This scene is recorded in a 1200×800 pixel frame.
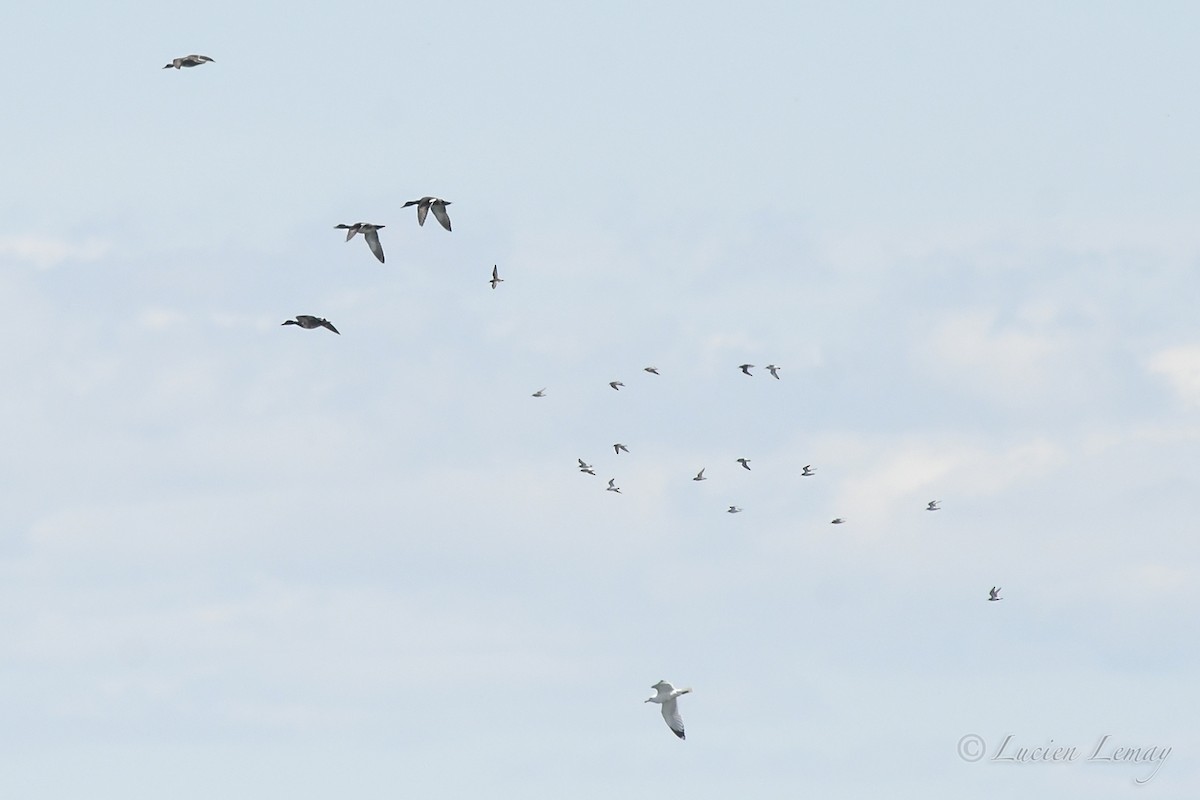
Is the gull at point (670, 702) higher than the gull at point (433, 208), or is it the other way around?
the gull at point (433, 208)

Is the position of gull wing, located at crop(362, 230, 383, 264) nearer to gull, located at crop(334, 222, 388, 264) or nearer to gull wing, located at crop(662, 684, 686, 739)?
gull, located at crop(334, 222, 388, 264)

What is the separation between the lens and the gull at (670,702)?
146m

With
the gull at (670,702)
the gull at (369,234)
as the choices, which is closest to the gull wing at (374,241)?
the gull at (369,234)

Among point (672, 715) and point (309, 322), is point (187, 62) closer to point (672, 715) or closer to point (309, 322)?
point (309, 322)

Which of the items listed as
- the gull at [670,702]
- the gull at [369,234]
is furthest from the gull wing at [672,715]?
the gull at [369,234]

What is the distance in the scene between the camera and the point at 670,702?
5812 inches

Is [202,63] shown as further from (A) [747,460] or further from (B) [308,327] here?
(A) [747,460]

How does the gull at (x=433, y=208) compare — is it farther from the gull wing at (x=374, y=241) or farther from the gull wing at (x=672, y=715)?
the gull wing at (x=672, y=715)

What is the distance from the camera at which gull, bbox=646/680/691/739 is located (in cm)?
14612

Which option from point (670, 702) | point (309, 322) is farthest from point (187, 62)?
point (670, 702)

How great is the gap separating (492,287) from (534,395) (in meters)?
23.0

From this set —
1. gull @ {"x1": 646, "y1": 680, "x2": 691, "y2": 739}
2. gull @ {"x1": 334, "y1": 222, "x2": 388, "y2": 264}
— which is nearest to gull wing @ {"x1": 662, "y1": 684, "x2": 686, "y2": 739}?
gull @ {"x1": 646, "y1": 680, "x2": 691, "y2": 739}

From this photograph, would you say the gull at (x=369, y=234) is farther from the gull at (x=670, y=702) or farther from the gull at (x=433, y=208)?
the gull at (x=670, y=702)

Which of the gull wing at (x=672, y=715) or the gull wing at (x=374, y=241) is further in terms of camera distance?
the gull wing at (x=672, y=715)
